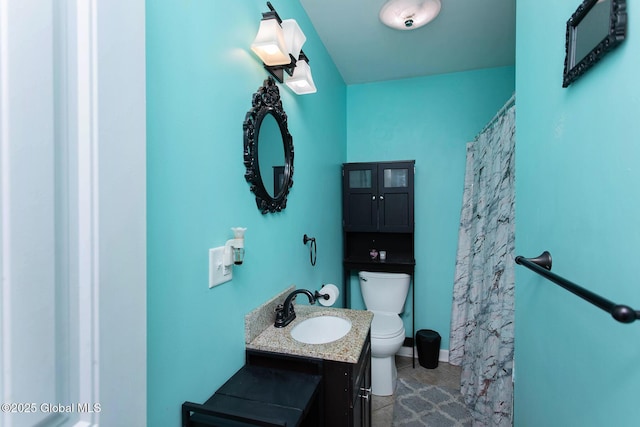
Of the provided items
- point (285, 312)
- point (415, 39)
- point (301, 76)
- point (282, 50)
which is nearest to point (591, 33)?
point (282, 50)

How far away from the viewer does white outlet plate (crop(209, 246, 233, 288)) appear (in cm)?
97

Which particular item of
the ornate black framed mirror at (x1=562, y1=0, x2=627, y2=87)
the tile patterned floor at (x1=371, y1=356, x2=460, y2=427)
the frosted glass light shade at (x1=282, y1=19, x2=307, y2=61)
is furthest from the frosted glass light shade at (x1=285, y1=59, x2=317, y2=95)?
the tile patterned floor at (x1=371, y1=356, x2=460, y2=427)

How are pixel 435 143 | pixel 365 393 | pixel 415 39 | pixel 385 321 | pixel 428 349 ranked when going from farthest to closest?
pixel 435 143 → pixel 428 349 → pixel 385 321 → pixel 415 39 → pixel 365 393

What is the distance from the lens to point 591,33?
63 cm

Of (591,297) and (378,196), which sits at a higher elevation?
(378,196)

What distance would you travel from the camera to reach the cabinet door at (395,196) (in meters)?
2.51

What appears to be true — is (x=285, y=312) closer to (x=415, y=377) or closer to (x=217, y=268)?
(x=217, y=268)

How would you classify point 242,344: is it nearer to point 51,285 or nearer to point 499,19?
point 51,285

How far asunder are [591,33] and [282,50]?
1.00 metres

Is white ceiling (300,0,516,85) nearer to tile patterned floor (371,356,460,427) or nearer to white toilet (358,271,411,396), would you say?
white toilet (358,271,411,396)

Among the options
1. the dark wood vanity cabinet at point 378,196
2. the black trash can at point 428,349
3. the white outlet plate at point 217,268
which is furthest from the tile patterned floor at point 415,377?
the white outlet plate at point 217,268

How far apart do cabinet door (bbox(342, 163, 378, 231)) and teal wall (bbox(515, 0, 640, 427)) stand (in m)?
1.56

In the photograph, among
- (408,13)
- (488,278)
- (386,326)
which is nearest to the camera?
(408,13)

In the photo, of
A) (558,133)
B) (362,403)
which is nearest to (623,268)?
(558,133)
